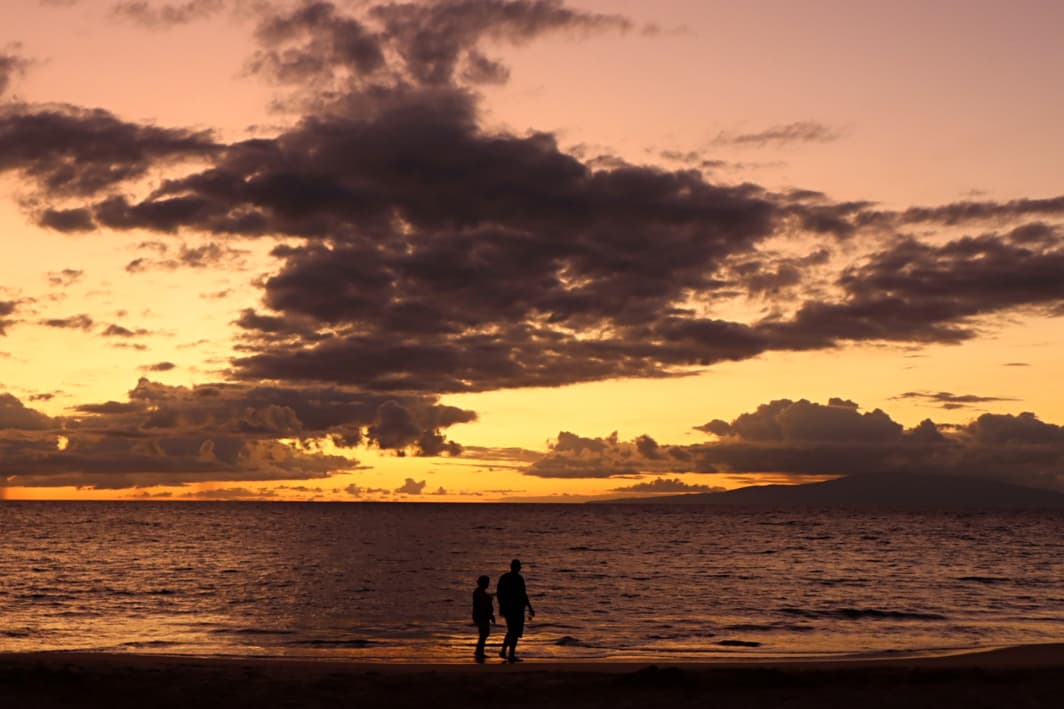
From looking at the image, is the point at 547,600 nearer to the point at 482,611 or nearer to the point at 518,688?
the point at 482,611

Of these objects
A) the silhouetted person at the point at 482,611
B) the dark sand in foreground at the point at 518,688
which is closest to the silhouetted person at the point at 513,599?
the silhouetted person at the point at 482,611

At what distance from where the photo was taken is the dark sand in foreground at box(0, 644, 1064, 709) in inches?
772

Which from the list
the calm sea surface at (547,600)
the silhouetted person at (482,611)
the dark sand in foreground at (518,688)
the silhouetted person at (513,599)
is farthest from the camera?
the calm sea surface at (547,600)

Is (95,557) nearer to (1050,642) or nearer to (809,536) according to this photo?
(1050,642)

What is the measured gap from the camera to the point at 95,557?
87.1 m

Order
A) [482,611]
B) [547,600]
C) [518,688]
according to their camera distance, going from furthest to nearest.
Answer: [547,600] < [482,611] < [518,688]

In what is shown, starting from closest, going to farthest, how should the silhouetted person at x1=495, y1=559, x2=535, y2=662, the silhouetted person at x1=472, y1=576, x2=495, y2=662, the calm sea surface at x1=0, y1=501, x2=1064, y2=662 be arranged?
the silhouetted person at x1=495, y1=559, x2=535, y2=662, the silhouetted person at x1=472, y1=576, x2=495, y2=662, the calm sea surface at x1=0, y1=501, x2=1064, y2=662

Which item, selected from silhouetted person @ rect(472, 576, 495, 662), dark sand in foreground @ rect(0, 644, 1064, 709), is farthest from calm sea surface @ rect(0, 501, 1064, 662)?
dark sand in foreground @ rect(0, 644, 1064, 709)

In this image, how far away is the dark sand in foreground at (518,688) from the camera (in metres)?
19.6

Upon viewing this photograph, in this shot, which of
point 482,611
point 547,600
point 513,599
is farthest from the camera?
point 547,600

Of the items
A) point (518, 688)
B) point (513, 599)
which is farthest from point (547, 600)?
point (518, 688)

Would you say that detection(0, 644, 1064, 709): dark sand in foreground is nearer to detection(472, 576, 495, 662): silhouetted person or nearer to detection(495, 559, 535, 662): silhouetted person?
detection(495, 559, 535, 662): silhouetted person

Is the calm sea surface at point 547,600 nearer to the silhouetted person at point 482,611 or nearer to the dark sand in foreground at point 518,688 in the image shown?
the silhouetted person at point 482,611

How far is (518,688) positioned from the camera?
21781mm
